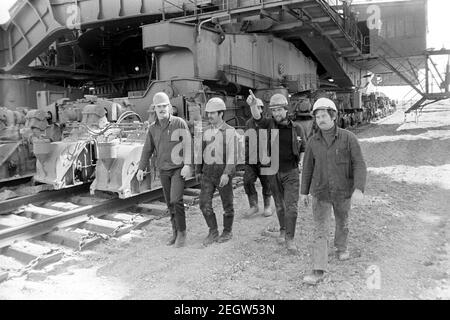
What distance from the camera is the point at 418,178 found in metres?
8.55

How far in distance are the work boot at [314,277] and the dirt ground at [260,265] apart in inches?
2.3

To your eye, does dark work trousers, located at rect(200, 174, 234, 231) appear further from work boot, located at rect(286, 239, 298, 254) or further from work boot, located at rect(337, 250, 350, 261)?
work boot, located at rect(337, 250, 350, 261)

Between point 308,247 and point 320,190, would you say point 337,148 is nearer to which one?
point 320,190

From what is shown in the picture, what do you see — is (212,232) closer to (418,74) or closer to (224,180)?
(224,180)

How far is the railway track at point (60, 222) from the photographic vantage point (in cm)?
483

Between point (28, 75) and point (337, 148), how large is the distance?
15005 millimetres

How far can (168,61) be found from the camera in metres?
9.57

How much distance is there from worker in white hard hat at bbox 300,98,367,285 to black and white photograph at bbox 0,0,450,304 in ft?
0.04

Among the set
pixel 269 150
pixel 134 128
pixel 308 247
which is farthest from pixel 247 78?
pixel 308 247

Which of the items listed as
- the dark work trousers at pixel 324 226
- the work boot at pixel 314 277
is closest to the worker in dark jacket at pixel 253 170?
the dark work trousers at pixel 324 226

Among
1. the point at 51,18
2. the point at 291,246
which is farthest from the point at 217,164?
the point at 51,18

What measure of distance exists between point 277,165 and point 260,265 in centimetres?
121

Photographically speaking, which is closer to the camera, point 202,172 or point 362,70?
point 202,172
